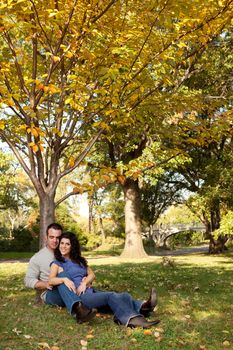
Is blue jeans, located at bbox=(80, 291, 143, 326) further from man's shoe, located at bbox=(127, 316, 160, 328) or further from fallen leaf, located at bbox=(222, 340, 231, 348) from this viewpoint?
fallen leaf, located at bbox=(222, 340, 231, 348)

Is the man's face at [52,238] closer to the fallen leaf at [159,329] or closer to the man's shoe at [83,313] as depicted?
the man's shoe at [83,313]

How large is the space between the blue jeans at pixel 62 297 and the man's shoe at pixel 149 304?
0.99 meters

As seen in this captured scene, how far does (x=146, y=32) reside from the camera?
249 inches

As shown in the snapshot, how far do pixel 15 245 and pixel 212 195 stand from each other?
65.7 ft

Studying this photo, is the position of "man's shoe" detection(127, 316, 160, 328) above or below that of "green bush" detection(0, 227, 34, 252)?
below

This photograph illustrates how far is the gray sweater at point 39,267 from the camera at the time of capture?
6664 mm

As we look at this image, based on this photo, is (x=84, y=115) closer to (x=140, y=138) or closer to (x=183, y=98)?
(x=183, y=98)

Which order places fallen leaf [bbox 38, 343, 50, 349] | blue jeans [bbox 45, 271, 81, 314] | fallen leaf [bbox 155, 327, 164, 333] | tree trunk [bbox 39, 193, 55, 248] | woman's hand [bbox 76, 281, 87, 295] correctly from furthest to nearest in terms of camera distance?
1. tree trunk [bbox 39, 193, 55, 248]
2. woman's hand [bbox 76, 281, 87, 295]
3. blue jeans [bbox 45, 271, 81, 314]
4. fallen leaf [bbox 155, 327, 164, 333]
5. fallen leaf [bbox 38, 343, 50, 349]

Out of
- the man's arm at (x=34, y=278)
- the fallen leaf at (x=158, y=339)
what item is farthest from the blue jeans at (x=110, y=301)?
the fallen leaf at (x=158, y=339)

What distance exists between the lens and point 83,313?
570cm

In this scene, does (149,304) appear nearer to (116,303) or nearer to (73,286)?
(116,303)

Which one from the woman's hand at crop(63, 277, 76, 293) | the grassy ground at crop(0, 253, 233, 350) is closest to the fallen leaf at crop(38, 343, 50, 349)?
the grassy ground at crop(0, 253, 233, 350)

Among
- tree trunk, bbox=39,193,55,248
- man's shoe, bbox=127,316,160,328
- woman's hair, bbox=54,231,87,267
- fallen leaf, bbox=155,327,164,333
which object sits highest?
tree trunk, bbox=39,193,55,248

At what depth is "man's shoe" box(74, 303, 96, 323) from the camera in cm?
571
